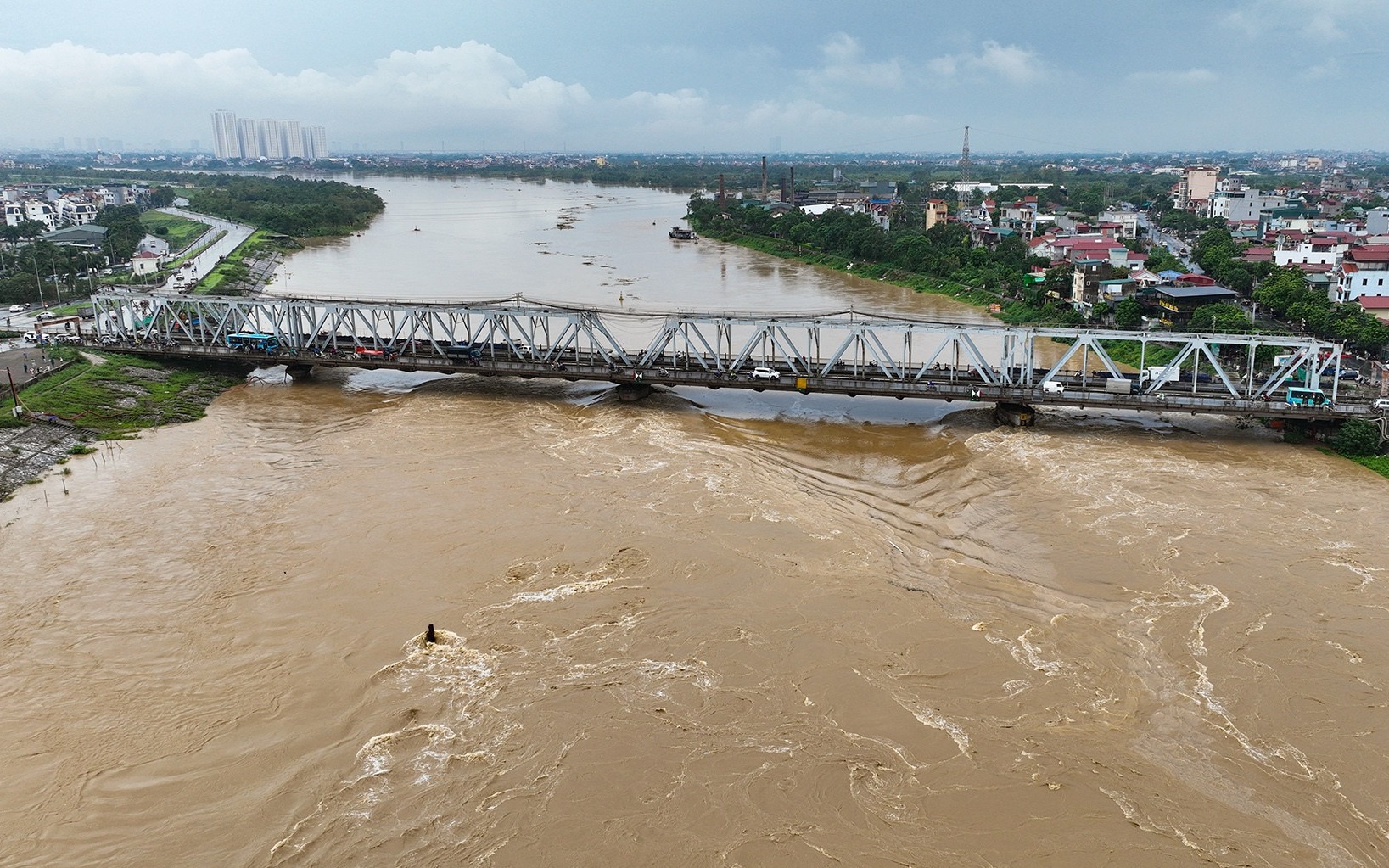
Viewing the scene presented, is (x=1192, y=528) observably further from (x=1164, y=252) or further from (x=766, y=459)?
(x=1164, y=252)

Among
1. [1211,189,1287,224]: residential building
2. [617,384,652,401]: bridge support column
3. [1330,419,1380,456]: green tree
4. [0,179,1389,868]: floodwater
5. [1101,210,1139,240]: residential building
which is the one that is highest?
[1211,189,1287,224]: residential building

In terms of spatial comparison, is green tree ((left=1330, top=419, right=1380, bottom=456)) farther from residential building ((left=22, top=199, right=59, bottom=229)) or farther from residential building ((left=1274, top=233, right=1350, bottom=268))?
residential building ((left=22, top=199, right=59, bottom=229))

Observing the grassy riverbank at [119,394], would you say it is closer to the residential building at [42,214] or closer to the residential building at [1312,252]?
the residential building at [1312,252]

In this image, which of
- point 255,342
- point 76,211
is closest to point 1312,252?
point 255,342

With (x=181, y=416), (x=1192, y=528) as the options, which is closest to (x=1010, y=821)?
(x=1192, y=528)

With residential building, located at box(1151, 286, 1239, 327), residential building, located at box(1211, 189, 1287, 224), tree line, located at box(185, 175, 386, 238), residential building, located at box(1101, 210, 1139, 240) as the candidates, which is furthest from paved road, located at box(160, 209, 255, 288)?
residential building, located at box(1211, 189, 1287, 224)

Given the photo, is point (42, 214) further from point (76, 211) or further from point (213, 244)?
point (213, 244)
